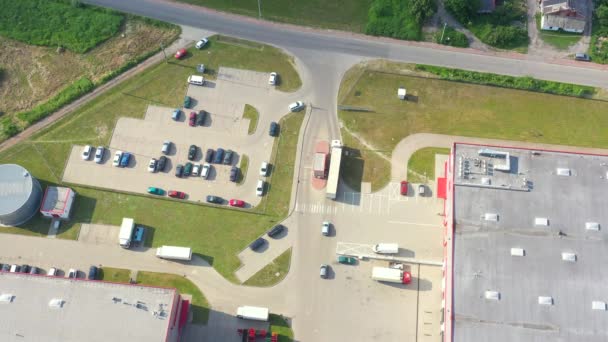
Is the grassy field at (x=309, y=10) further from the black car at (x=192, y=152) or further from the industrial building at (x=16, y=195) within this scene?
the industrial building at (x=16, y=195)

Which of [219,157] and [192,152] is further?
[192,152]

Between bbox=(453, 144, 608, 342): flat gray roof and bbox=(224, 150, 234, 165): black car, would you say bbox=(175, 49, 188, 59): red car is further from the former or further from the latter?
bbox=(453, 144, 608, 342): flat gray roof

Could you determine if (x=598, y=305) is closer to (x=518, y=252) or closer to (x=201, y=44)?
(x=518, y=252)

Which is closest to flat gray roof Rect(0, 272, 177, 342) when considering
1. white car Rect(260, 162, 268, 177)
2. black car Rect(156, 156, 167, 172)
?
black car Rect(156, 156, 167, 172)

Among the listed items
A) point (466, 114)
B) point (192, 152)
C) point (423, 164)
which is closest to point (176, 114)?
point (192, 152)

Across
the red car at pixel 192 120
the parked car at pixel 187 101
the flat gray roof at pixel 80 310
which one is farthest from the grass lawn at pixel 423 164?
the flat gray roof at pixel 80 310
